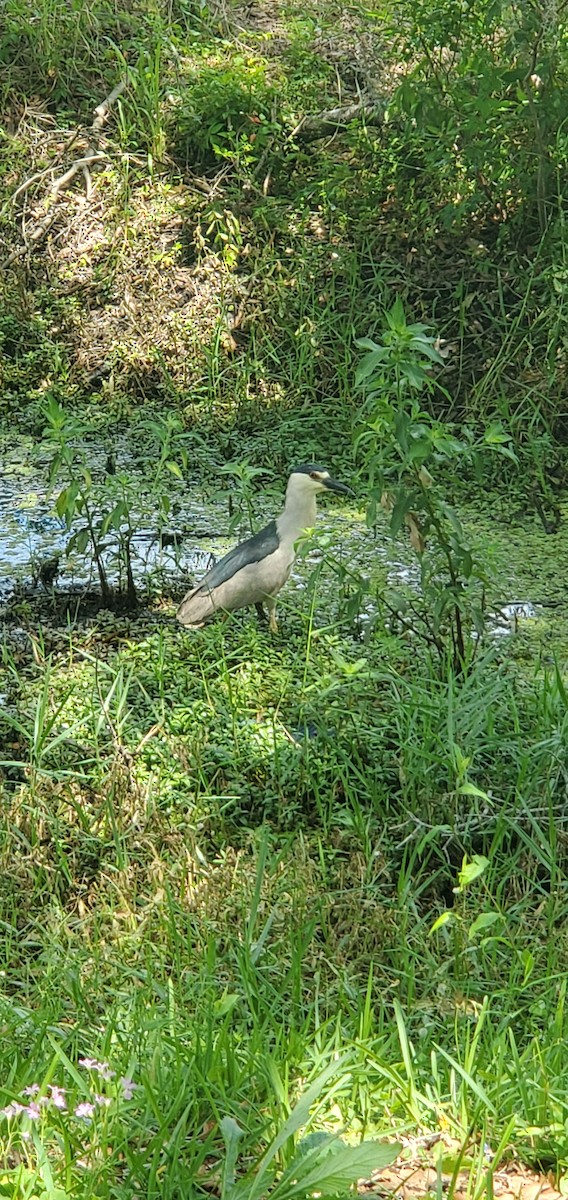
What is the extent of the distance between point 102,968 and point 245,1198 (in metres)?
0.75

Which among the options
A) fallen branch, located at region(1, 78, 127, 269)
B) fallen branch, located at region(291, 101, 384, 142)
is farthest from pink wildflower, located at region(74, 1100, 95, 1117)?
fallen branch, located at region(291, 101, 384, 142)

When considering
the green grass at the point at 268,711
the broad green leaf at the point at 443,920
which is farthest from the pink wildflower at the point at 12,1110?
the broad green leaf at the point at 443,920

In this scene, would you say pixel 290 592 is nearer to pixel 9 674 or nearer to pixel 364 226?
pixel 9 674

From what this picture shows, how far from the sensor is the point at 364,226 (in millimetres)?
5258

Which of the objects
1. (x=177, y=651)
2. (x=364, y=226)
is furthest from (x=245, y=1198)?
(x=364, y=226)

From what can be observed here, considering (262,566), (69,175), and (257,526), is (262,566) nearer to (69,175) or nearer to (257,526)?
(257,526)

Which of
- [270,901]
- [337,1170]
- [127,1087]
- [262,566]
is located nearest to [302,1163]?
[337,1170]

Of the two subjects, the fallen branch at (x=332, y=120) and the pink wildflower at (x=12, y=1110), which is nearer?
the pink wildflower at (x=12, y=1110)

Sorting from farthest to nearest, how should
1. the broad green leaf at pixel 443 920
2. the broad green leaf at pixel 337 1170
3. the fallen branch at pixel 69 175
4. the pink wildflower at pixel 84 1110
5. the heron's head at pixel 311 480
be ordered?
1. the fallen branch at pixel 69 175
2. the heron's head at pixel 311 480
3. the broad green leaf at pixel 443 920
4. the pink wildflower at pixel 84 1110
5. the broad green leaf at pixel 337 1170

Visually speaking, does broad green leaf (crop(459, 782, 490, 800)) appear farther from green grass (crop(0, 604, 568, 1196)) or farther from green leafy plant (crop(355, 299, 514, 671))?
green leafy plant (crop(355, 299, 514, 671))

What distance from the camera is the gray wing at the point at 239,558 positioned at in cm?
369

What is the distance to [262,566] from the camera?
12.1ft

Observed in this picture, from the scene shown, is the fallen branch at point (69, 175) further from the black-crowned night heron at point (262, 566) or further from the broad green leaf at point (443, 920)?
the broad green leaf at point (443, 920)

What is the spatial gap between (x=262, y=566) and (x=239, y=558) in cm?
7
